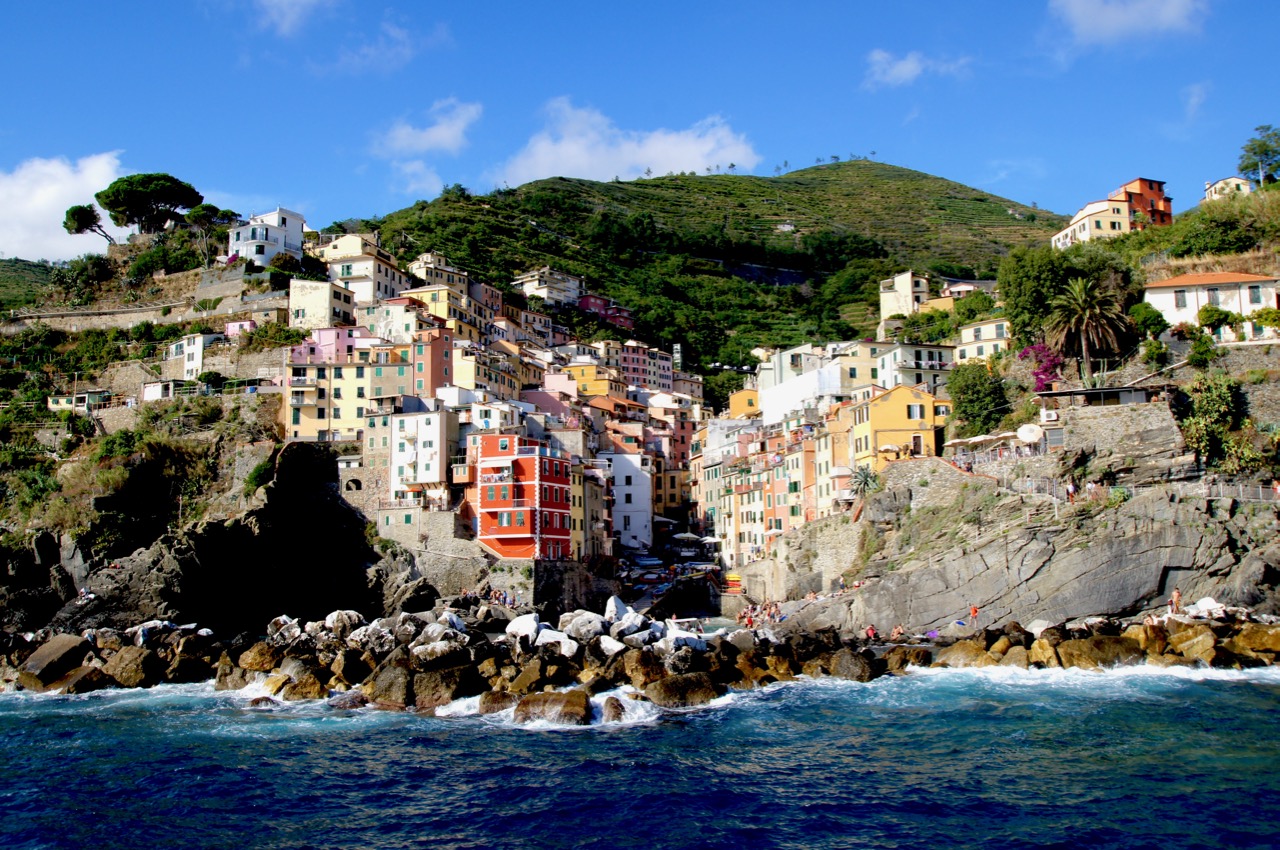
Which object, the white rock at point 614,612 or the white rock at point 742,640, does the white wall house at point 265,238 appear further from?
the white rock at point 742,640

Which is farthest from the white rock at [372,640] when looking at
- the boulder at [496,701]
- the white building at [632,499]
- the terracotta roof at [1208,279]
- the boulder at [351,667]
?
the terracotta roof at [1208,279]

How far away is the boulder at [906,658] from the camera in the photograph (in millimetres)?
42406

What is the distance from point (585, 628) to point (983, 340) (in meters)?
39.3

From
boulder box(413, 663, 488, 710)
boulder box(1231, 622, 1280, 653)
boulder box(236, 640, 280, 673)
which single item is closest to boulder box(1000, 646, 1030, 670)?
boulder box(1231, 622, 1280, 653)

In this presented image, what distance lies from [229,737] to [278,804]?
8908 mm

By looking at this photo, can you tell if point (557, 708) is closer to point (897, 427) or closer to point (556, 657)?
point (556, 657)

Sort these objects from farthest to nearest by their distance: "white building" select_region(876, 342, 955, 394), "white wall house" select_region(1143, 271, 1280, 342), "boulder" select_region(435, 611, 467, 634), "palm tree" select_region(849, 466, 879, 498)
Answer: "white building" select_region(876, 342, 955, 394) < "white wall house" select_region(1143, 271, 1280, 342) < "palm tree" select_region(849, 466, 879, 498) < "boulder" select_region(435, 611, 467, 634)

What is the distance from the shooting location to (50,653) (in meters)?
47.1

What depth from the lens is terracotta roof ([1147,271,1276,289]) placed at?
5922 cm

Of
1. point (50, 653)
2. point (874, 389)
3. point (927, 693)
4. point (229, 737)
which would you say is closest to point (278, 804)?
point (229, 737)

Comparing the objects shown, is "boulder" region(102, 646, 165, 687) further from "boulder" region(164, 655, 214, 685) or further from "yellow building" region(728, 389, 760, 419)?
"yellow building" region(728, 389, 760, 419)

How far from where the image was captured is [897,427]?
5969 cm

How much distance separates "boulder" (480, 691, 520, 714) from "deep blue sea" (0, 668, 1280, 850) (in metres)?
0.72

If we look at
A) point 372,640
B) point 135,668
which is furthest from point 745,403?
point 135,668
